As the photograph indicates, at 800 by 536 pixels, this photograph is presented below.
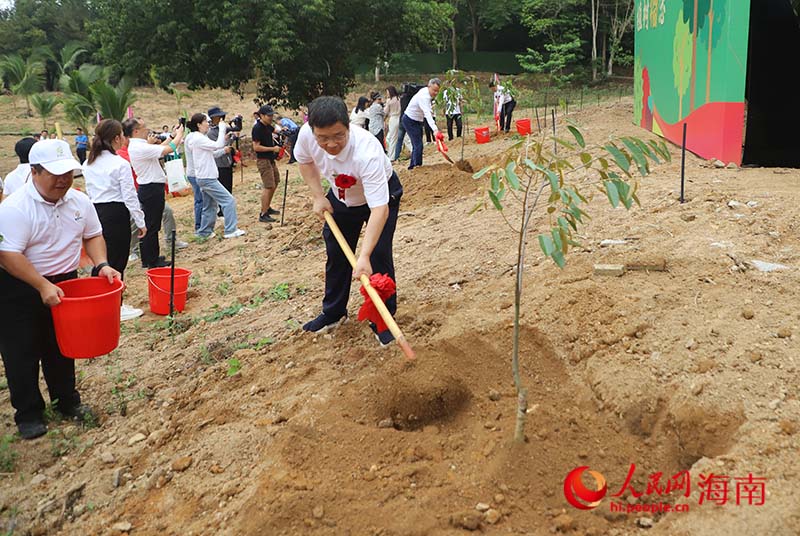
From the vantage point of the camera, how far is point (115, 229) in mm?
5445

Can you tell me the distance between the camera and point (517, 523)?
2.26 metres

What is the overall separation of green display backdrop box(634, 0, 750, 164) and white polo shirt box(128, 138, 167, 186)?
→ 6121 millimetres

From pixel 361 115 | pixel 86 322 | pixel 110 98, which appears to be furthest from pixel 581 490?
pixel 110 98

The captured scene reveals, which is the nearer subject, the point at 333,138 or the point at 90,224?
the point at 333,138

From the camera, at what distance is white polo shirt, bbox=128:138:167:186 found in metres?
6.21

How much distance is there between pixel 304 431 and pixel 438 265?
8.03ft

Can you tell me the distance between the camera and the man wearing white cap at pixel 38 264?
3.17m

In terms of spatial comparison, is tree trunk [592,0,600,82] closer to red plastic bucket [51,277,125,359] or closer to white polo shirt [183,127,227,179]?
white polo shirt [183,127,227,179]

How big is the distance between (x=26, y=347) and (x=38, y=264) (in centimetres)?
43

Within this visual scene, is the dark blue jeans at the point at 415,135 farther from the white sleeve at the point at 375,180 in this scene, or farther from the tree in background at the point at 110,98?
the tree in background at the point at 110,98

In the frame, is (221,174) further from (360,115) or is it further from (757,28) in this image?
(757,28)

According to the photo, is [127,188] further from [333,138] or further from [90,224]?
[333,138]

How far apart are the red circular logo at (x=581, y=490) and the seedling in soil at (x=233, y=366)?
2.18 metres

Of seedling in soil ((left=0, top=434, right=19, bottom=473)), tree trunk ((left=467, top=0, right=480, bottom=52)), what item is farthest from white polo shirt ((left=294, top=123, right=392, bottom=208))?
tree trunk ((left=467, top=0, right=480, bottom=52))
